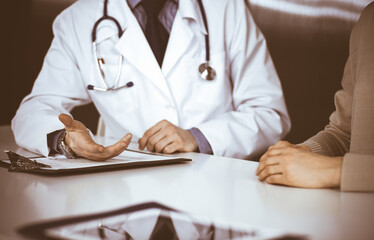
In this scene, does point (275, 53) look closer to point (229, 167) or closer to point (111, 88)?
point (111, 88)

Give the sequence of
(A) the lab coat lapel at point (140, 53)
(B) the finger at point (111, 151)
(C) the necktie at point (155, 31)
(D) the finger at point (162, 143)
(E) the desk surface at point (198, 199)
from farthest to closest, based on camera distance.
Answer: (C) the necktie at point (155, 31) < (A) the lab coat lapel at point (140, 53) < (D) the finger at point (162, 143) < (B) the finger at point (111, 151) < (E) the desk surface at point (198, 199)

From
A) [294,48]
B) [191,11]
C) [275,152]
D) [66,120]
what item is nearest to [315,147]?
[275,152]

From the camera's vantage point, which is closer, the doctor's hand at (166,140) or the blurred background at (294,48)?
the doctor's hand at (166,140)

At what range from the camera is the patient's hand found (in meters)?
0.70

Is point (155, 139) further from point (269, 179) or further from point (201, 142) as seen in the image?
point (269, 179)

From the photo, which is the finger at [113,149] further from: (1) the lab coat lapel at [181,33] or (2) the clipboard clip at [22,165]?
(1) the lab coat lapel at [181,33]

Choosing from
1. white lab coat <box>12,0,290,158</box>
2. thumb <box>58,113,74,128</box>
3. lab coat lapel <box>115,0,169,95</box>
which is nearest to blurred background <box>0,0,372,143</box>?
white lab coat <box>12,0,290,158</box>

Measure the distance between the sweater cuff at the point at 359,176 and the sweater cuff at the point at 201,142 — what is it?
57 cm

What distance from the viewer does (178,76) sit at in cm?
141

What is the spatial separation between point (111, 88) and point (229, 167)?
648 mm

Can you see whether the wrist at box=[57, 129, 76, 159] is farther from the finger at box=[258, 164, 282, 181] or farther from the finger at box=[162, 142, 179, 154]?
the finger at box=[258, 164, 282, 181]

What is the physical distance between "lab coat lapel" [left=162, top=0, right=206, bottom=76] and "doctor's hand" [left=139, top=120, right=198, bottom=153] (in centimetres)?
30

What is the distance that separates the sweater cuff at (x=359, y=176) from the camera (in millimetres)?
675

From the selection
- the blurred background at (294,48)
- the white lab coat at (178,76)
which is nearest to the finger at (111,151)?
the white lab coat at (178,76)
